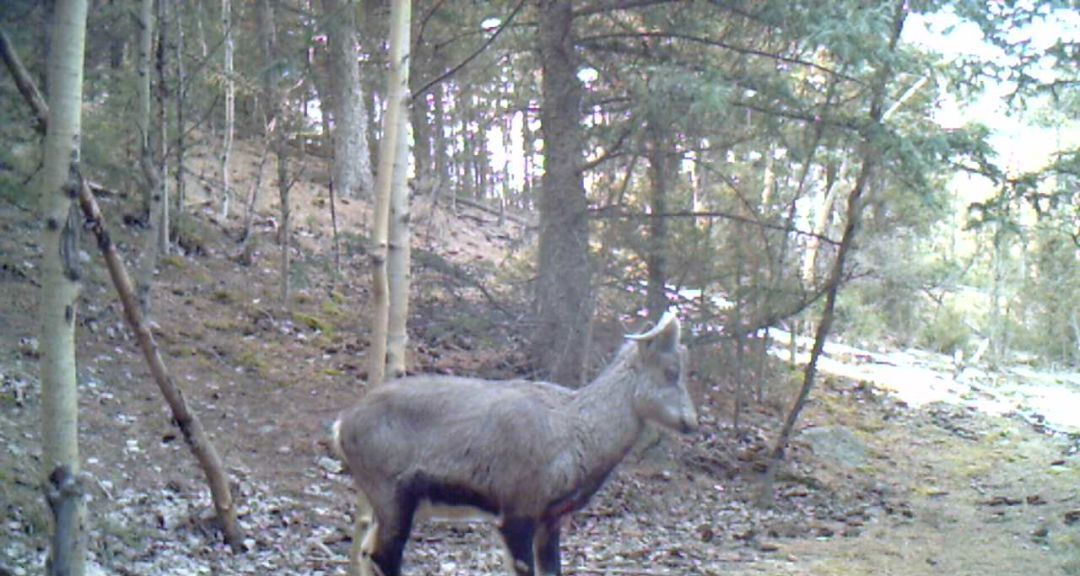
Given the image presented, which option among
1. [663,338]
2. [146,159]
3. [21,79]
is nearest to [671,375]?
[663,338]

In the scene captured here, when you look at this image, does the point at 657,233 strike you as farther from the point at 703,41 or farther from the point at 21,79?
the point at 21,79

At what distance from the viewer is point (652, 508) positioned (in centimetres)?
1222

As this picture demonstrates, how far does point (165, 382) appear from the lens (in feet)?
26.8

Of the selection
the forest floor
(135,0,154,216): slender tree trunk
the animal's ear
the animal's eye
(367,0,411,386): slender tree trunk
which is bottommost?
the forest floor

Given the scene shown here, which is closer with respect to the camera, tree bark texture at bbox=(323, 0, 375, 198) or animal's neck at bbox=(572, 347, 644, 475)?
animal's neck at bbox=(572, 347, 644, 475)

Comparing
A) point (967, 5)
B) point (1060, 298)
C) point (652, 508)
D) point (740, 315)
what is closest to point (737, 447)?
point (740, 315)

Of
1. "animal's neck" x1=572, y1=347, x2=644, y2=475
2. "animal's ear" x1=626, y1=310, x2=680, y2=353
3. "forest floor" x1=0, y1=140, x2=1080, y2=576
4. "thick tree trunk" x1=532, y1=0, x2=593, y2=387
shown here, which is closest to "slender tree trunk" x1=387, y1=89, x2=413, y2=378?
"animal's neck" x1=572, y1=347, x2=644, y2=475

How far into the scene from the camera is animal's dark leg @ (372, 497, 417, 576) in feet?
23.5

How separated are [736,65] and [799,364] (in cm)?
914

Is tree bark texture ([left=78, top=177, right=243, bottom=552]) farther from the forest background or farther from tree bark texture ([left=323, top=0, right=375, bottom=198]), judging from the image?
tree bark texture ([left=323, top=0, right=375, bottom=198])

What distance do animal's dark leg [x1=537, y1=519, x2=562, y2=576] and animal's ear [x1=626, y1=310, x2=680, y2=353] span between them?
4.50 feet

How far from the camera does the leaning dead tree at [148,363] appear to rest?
244 inches

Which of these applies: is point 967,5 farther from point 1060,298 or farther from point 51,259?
point 1060,298

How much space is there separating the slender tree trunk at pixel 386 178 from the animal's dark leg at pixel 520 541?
4.97 feet
